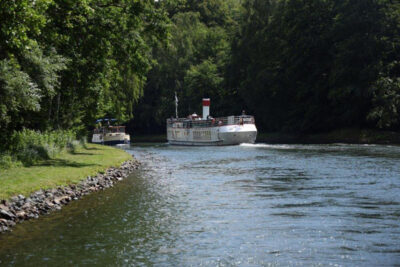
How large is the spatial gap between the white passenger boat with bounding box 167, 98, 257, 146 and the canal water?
123 ft

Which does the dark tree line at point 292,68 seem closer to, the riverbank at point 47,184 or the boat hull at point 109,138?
the boat hull at point 109,138

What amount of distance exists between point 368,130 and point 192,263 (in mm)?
60937

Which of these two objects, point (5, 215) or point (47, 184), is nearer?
Answer: point (5, 215)

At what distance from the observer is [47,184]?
74.5 feet

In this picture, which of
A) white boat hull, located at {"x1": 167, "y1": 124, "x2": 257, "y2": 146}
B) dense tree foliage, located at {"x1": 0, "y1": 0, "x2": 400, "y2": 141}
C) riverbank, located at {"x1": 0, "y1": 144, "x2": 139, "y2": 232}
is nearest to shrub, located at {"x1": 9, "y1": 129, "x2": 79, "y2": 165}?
riverbank, located at {"x1": 0, "y1": 144, "x2": 139, "y2": 232}

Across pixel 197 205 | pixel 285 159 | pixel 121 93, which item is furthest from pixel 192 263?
pixel 121 93

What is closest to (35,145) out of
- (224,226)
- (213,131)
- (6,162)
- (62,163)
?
(62,163)

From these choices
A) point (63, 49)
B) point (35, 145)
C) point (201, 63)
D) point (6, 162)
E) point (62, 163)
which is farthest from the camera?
point (201, 63)

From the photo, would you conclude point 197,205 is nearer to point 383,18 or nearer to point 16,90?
point 16,90

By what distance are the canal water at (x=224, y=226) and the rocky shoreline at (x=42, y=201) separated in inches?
17.0

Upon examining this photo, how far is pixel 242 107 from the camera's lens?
9744 centimetres

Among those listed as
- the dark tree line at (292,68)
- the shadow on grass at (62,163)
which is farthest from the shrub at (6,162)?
the dark tree line at (292,68)

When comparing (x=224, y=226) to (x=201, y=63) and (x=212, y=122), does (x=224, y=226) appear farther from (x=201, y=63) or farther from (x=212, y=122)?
(x=201, y=63)

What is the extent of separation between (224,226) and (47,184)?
333 inches
